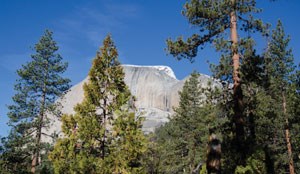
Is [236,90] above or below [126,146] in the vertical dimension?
above

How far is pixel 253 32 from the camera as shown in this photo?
11.6 meters

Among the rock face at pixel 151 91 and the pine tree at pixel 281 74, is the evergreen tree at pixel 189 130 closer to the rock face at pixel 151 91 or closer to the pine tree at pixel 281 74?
the pine tree at pixel 281 74

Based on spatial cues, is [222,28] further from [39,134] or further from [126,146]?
[39,134]

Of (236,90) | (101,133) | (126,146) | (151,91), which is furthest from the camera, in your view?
(151,91)

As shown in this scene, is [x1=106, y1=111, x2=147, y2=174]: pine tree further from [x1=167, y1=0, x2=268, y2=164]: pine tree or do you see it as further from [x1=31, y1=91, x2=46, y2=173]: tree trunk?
[x1=31, y1=91, x2=46, y2=173]: tree trunk

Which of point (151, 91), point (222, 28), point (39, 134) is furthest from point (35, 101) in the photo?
point (151, 91)

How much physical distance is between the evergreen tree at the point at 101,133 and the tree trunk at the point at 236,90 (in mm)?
3528

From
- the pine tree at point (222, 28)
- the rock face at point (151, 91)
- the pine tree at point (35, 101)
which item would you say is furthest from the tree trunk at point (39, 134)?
the rock face at point (151, 91)

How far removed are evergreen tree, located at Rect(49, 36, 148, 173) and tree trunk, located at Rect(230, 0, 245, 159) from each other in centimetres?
353

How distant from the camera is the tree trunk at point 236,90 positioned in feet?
33.4

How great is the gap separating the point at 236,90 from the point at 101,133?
525cm

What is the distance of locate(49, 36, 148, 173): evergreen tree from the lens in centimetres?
1126

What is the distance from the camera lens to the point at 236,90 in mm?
10773

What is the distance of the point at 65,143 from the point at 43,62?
12.3 meters
